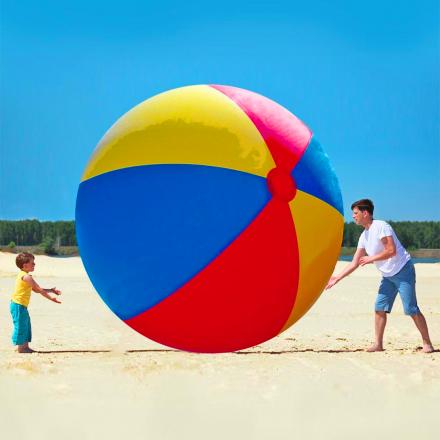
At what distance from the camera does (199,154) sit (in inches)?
184

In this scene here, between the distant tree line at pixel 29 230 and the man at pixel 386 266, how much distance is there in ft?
180

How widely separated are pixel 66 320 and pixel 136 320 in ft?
13.2

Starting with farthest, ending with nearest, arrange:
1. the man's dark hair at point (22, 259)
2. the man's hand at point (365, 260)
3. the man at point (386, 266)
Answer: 1. the man's dark hair at point (22, 259)
2. the man at point (386, 266)
3. the man's hand at point (365, 260)

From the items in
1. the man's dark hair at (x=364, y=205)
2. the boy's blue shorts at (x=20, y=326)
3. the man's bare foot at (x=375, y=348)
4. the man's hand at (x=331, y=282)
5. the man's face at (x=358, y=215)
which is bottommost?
the man's bare foot at (x=375, y=348)

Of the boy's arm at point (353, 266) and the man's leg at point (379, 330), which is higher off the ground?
the boy's arm at point (353, 266)

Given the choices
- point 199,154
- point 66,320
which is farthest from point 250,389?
point 66,320

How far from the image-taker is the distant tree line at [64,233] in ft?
190

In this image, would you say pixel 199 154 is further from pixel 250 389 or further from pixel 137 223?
pixel 250 389

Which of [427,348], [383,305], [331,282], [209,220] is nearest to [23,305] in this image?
[209,220]

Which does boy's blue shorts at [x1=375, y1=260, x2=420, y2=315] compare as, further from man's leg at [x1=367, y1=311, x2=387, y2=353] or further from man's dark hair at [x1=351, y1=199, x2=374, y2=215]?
man's dark hair at [x1=351, y1=199, x2=374, y2=215]

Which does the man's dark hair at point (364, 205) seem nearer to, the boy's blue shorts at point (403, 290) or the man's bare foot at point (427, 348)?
the boy's blue shorts at point (403, 290)

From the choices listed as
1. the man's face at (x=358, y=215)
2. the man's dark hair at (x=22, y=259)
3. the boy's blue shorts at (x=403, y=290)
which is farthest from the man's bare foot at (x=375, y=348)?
the man's dark hair at (x=22, y=259)

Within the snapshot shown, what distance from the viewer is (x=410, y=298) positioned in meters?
6.04

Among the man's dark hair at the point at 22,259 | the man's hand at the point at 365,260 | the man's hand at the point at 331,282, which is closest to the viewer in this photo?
the man's hand at the point at 331,282
